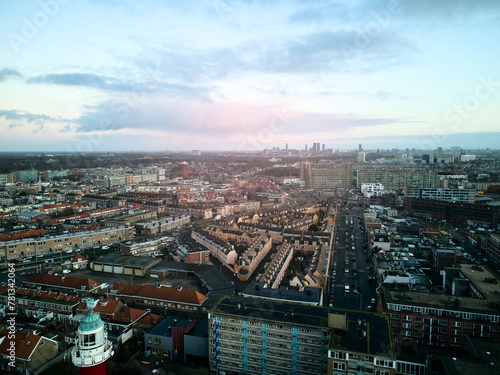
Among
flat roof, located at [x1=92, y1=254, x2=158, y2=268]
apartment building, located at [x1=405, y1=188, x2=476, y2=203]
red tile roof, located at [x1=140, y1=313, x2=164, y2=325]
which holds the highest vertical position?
apartment building, located at [x1=405, y1=188, x2=476, y2=203]

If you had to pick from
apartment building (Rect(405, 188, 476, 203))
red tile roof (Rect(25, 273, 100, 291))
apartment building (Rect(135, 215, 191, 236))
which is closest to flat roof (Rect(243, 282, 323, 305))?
red tile roof (Rect(25, 273, 100, 291))

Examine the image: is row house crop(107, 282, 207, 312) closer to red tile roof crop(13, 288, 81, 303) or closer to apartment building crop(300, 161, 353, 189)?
red tile roof crop(13, 288, 81, 303)

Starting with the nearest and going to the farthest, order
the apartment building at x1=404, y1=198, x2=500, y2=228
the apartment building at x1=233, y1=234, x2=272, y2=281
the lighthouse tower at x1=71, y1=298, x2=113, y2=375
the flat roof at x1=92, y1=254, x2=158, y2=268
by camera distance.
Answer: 1. the lighthouse tower at x1=71, y1=298, x2=113, y2=375
2. the apartment building at x1=233, y1=234, x2=272, y2=281
3. the flat roof at x1=92, y1=254, x2=158, y2=268
4. the apartment building at x1=404, y1=198, x2=500, y2=228

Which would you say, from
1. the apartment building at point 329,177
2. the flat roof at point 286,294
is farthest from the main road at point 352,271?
the apartment building at point 329,177

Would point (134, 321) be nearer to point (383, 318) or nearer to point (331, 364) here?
point (331, 364)

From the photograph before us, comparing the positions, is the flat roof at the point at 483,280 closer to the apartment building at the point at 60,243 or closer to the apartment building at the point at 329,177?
the apartment building at the point at 60,243

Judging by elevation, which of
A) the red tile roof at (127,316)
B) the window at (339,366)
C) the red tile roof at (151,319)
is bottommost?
the red tile roof at (151,319)
